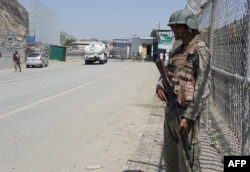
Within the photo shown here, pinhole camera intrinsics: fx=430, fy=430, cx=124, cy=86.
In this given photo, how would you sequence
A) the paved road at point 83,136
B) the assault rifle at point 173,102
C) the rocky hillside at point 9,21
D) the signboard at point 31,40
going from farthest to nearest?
1. the rocky hillside at point 9,21
2. the signboard at point 31,40
3. the paved road at point 83,136
4. the assault rifle at point 173,102

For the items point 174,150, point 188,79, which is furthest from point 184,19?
point 174,150

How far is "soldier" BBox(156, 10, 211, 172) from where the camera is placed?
376cm

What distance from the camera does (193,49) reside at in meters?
3.81

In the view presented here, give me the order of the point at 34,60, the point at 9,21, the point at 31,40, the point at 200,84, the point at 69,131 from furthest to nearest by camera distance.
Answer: the point at 9,21 → the point at 31,40 → the point at 34,60 → the point at 69,131 → the point at 200,84

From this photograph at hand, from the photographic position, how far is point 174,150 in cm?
413

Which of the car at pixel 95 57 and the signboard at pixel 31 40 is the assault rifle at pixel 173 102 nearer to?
the car at pixel 95 57

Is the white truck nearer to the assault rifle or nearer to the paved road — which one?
the paved road

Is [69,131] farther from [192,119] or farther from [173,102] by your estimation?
[192,119]

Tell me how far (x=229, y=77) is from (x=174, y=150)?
2.27 m

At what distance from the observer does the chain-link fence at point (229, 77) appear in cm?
416

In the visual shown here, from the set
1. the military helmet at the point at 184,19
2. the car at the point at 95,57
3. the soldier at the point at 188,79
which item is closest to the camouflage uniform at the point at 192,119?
the soldier at the point at 188,79

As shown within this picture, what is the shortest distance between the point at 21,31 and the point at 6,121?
10761cm

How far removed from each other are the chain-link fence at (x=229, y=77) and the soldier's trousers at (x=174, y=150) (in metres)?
0.45

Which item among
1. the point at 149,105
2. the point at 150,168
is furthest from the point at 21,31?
the point at 150,168
